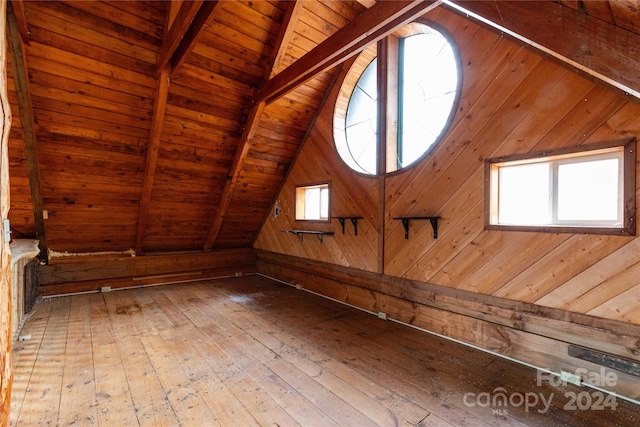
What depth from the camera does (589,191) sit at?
203 cm

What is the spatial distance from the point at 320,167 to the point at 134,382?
3182mm

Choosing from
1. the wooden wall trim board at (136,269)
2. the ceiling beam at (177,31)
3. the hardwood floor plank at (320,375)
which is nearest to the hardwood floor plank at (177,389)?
the hardwood floor plank at (320,375)

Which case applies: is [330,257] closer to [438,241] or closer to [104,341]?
[438,241]

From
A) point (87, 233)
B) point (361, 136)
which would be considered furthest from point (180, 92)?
point (87, 233)

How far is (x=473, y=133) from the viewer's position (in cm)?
254

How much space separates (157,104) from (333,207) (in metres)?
2.42

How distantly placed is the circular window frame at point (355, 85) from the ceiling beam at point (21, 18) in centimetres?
303

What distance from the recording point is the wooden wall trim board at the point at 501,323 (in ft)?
6.16

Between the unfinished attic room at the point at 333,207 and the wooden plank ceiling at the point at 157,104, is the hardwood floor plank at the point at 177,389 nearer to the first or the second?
the unfinished attic room at the point at 333,207

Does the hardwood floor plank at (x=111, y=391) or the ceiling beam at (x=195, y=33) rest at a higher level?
the ceiling beam at (x=195, y=33)

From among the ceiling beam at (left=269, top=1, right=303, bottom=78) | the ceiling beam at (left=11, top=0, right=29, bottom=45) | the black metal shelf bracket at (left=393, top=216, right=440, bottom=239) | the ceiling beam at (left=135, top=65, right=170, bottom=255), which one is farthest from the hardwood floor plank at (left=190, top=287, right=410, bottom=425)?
the ceiling beam at (left=11, top=0, right=29, bottom=45)

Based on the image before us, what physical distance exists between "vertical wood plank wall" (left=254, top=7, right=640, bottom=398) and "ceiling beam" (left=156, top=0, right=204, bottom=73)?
2.24 m

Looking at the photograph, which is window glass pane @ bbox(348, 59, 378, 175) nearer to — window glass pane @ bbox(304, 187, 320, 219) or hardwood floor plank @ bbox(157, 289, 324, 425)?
window glass pane @ bbox(304, 187, 320, 219)

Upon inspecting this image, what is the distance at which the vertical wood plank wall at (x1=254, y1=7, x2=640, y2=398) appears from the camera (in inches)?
74.6
